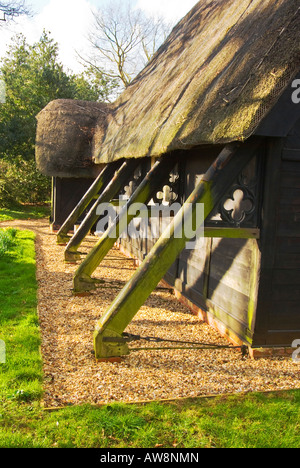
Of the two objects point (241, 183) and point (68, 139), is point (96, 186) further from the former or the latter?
point (241, 183)

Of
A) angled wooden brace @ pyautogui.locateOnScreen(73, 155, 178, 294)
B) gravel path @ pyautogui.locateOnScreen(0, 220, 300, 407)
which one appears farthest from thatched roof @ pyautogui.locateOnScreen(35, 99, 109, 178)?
gravel path @ pyautogui.locateOnScreen(0, 220, 300, 407)

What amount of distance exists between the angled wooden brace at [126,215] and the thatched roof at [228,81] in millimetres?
359

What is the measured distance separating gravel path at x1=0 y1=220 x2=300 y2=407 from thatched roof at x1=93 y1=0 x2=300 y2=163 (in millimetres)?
2336

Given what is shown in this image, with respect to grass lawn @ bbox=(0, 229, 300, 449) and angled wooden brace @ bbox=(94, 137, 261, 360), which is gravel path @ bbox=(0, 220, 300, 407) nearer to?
grass lawn @ bbox=(0, 229, 300, 449)

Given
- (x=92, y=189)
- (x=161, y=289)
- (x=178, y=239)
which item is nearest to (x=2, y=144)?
(x=92, y=189)

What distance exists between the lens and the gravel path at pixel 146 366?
12.0 feet

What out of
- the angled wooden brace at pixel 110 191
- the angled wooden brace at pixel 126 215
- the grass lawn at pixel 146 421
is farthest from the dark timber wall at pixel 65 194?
the grass lawn at pixel 146 421

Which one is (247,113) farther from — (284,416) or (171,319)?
(171,319)

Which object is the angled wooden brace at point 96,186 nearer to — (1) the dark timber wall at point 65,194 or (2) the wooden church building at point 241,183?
(2) the wooden church building at point 241,183

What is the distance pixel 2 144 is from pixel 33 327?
1614cm

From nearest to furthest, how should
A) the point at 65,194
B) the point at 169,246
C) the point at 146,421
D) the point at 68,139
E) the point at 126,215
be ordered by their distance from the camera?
the point at 146,421, the point at 169,246, the point at 126,215, the point at 68,139, the point at 65,194

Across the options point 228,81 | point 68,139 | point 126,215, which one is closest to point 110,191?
point 126,215

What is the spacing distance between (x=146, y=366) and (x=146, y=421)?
1.06 m

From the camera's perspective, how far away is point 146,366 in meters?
4.21
